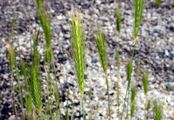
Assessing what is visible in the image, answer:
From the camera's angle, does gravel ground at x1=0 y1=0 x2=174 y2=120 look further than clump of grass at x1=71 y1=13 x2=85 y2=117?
Yes

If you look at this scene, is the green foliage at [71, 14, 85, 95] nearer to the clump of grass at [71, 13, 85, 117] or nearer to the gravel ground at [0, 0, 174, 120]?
the clump of grass at [71, 13, 85, 117]

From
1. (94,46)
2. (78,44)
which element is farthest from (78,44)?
(94,46)

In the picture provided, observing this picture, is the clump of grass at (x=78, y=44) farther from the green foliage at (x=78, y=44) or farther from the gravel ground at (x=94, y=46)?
the gravel ground at (x=94, y=46)

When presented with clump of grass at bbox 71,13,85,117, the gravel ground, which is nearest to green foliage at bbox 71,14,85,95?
clump of grass at bbox 71,13,85,117

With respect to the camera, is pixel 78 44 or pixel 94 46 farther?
pixel 94 46

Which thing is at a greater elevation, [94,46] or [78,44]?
[78,44]

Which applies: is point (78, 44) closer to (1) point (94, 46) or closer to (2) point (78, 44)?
(2) point (78, 44)

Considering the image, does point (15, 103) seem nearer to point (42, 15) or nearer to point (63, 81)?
point (63, 81)

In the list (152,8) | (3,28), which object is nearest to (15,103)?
(3,28)
